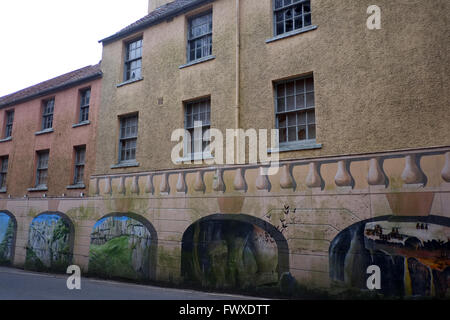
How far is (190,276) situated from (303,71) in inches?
268

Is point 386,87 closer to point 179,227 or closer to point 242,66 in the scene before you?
point 242,66

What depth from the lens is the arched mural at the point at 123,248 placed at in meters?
11.1

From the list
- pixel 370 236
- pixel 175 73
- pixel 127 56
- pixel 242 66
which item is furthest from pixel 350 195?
pixel 127 56

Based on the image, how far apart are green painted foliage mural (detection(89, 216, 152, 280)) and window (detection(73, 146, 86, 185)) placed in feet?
8.67

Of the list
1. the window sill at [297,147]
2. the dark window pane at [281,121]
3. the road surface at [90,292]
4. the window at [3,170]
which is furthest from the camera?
the window at [3,170]

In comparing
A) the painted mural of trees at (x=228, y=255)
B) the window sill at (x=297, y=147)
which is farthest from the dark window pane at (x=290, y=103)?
the painted mural of trees at (x=228, y=255)

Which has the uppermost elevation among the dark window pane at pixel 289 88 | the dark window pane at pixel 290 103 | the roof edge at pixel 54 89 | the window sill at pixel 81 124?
the roof edge at pixel 54 89

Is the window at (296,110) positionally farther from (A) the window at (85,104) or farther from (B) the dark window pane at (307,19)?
(A) the window at (85,104)

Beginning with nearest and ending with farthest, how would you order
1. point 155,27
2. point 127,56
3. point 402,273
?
1. point 402,273
2. point 155,27
3. point 127,56

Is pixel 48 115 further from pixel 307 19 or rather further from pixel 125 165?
pixel 307 19

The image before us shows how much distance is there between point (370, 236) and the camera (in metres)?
7.65

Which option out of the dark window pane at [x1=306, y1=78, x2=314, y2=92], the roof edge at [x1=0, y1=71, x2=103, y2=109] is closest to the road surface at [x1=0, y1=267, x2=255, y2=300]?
the dark window pane at [x1=306, y1=78, x2=314, y2=92]

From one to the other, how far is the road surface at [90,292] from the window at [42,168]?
5033 millimetres

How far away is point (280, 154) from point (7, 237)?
14.5 meters
